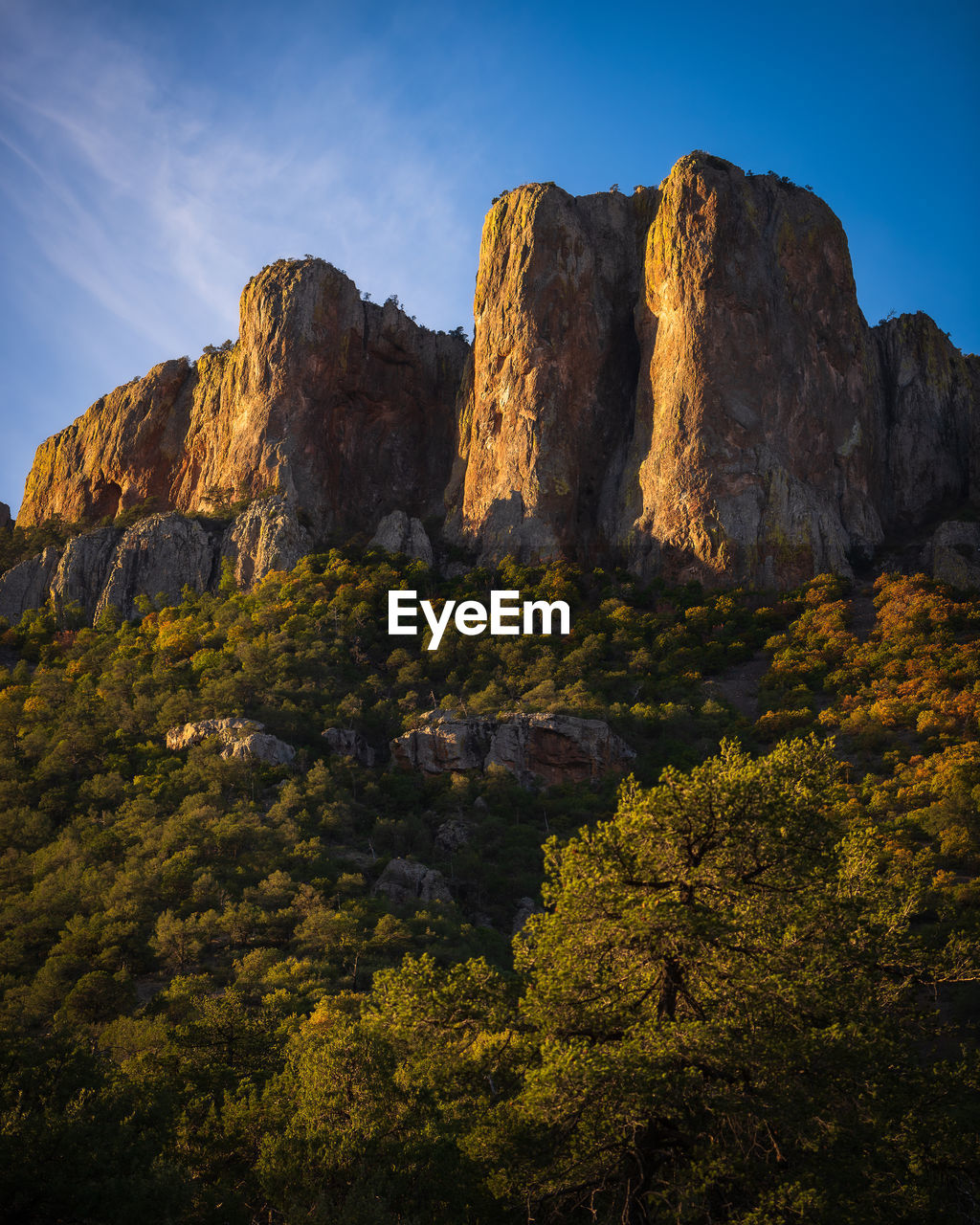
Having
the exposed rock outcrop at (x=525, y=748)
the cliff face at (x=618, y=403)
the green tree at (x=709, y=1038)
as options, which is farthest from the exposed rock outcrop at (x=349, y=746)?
the green tree at (x=709, y=1038)

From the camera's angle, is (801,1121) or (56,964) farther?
(56,964)

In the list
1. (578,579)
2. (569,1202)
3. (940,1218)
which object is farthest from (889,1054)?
(578,579)

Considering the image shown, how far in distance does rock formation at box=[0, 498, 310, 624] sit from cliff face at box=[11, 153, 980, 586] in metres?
1.62

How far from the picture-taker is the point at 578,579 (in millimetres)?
52250

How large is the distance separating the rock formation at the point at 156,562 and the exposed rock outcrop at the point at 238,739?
46.7 feet

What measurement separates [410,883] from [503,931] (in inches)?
128

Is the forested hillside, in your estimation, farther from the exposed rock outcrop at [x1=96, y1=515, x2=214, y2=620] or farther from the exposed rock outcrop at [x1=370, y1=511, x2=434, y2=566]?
the exposed rock outcrop at [x1=370, y1=511, x2=434, y2=566]

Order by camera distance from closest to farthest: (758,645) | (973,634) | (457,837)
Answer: (457,837) → (973,634) → (758,645)

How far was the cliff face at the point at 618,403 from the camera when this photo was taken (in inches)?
2090

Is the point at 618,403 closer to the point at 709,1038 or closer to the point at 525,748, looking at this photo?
the point at 525,748

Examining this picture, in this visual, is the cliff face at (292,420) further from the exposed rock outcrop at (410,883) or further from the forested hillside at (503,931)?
the exposed rock outcrop at (410,883)

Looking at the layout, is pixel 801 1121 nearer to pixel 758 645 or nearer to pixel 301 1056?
pixel 301 1056

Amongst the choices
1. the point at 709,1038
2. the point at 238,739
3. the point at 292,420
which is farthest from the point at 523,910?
the point at 292,420

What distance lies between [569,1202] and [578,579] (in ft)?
135
